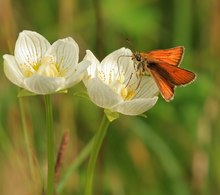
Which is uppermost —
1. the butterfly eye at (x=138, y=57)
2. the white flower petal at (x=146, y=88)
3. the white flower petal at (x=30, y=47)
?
the white flower petal at (x=30, y=47)

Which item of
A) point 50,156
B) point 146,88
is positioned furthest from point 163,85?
point 50,156

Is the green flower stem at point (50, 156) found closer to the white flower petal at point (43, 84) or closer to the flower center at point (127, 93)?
the white flower petal at point (43, 84)

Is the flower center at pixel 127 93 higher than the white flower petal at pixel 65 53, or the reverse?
the white flower petal at pixel 65 53

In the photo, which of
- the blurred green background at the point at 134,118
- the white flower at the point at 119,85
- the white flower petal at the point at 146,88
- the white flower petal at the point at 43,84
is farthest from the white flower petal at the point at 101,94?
the blurred green background at the point at 134,118

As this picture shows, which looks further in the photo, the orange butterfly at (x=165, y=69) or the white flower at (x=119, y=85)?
the orange butterfly at (x=165, y=69)

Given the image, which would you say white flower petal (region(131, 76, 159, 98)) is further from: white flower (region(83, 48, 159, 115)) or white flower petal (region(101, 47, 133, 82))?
white flower petal (region(101, 47, 133, 82))

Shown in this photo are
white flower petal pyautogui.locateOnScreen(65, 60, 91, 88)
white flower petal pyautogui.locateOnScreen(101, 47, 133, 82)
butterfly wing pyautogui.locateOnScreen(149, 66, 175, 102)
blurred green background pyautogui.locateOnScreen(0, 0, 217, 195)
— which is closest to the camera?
white flower petal pyautogui.locateOnScreen(65, 60, 91, 88)

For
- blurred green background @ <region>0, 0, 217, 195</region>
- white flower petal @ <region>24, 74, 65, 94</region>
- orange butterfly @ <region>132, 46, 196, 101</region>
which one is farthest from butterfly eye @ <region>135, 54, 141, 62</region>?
blurred green background @ <region>0, 0, 217, 195</region>
